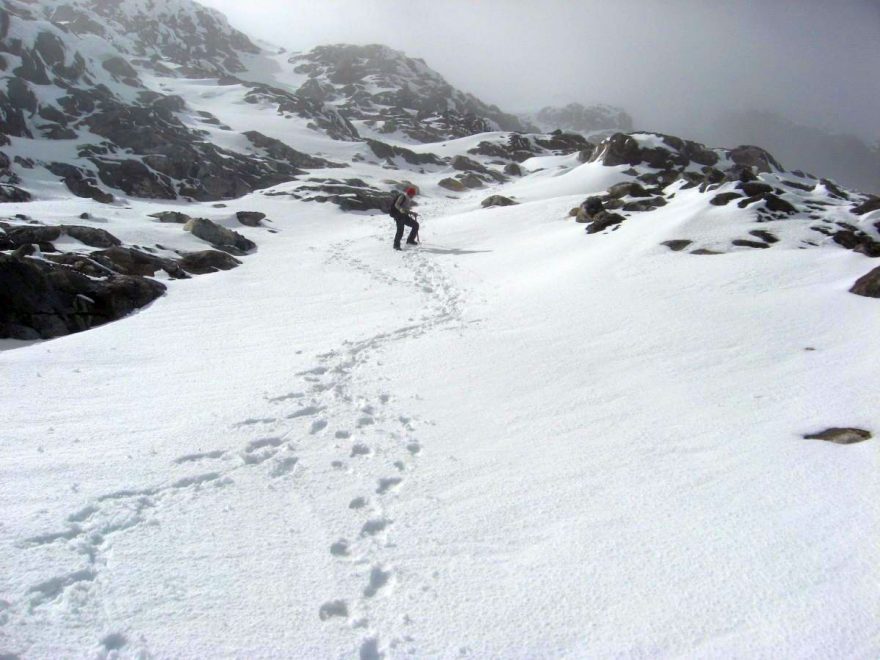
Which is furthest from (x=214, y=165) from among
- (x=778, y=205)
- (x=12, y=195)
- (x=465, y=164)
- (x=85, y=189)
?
(x=778, y=205)

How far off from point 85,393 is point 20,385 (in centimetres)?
102

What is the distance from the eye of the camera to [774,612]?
358 cm

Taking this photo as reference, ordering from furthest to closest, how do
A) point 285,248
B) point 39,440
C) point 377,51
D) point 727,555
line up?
point 377,51 < point 285,248 < point 39,440 < point 727,555

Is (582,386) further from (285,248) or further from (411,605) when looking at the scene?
(285,248)

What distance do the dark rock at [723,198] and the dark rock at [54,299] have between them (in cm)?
1690

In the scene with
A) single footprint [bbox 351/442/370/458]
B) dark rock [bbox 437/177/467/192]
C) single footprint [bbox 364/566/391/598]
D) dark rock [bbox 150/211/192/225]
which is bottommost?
dark rock [bbox 150/211/192/225]

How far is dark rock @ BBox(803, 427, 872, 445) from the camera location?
546 centimetres

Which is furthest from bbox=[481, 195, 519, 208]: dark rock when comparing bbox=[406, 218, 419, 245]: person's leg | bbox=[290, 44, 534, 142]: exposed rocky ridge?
bbox=[290, 44, 534, 142]: exposed rocky ridge

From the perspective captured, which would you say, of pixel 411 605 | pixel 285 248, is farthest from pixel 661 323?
pixel 285 248

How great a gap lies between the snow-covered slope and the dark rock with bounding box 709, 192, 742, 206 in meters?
2.42

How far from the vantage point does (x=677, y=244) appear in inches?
538

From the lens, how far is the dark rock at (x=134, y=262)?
15.1m

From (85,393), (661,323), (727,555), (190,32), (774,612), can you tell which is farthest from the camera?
(190,32)

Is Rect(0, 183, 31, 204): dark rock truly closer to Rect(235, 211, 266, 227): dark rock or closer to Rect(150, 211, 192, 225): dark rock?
Rect(150, 211, 192, 225): dark rock
